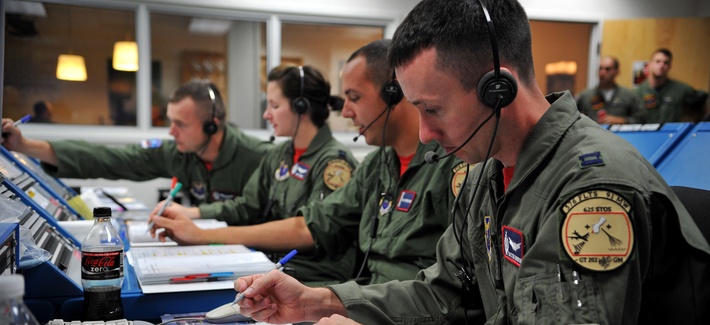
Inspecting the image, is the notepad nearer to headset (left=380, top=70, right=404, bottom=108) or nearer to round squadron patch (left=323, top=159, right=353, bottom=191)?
round squadron patch (left=323, top=159, right=353, bottom=191)

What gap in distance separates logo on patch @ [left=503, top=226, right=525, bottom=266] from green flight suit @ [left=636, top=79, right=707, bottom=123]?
193 inches

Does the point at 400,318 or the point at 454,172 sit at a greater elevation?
the point at 454,172

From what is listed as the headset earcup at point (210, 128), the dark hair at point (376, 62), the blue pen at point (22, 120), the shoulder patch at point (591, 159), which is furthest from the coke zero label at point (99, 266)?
the headset earcup at point (210, 128)

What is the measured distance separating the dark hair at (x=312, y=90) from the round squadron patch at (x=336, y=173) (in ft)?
1.03

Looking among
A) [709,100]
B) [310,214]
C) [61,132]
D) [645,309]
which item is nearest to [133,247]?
[310,214]

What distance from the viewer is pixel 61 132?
14.9 feet

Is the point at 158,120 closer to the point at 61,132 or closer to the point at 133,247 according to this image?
the point at 61,132

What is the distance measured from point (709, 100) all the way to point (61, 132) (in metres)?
5.69

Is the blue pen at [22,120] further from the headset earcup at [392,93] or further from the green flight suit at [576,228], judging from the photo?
the green flight suit at [576,228]

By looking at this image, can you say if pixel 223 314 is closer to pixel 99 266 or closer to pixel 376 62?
pixel 99 266

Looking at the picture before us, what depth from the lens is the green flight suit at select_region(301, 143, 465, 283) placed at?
1536 millimetres

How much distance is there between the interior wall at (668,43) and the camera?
17.7ft

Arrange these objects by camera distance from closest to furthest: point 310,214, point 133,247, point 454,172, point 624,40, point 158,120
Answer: point 454,172, point 133,247, point 310,214, point 158,120, point 624,40

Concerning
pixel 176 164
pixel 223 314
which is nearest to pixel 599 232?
pixel 223 314
